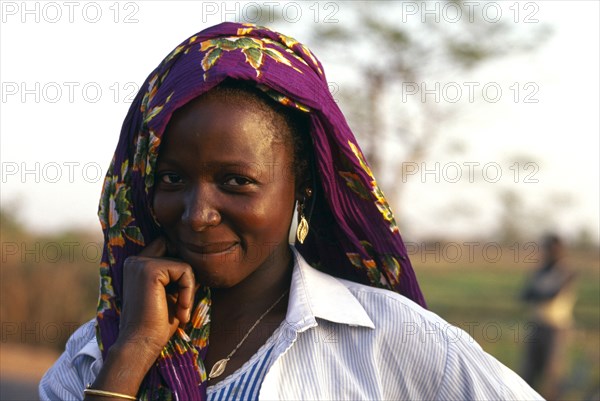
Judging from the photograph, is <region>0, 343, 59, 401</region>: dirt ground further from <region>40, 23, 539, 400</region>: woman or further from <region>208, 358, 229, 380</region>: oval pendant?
<region>208, 358, 229, 380</region>: oval pendant

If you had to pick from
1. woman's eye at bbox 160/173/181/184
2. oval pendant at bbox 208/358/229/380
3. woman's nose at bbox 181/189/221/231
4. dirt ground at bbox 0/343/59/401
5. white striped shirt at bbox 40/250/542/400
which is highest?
woman's eye at bbox 160/173/181/184

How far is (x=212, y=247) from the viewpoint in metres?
2.08

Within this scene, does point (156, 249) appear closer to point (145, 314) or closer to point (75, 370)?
point (145, 314)

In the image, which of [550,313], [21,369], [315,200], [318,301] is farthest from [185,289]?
[550,313]

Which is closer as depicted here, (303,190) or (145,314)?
(145,314)

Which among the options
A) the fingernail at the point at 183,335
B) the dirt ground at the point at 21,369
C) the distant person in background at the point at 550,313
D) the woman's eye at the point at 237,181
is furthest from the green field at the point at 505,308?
the woman's eye at the point at 237,181

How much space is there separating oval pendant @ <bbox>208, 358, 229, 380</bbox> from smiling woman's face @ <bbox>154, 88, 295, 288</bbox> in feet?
0.66

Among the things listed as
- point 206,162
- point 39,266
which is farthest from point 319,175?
point 39,266

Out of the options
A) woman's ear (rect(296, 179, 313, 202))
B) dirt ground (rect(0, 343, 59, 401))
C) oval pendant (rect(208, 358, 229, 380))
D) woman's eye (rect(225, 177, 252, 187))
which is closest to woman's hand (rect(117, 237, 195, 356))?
oval pendant (rect(208, 358, 229, 380))

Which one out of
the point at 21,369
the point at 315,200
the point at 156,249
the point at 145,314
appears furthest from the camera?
the point at 21,369

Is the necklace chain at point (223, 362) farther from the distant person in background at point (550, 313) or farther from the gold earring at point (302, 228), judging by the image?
the distant person in background at point (550, 313)

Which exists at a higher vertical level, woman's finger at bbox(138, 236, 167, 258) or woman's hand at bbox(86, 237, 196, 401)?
woman's finger at bbox(138, 236, 167, 258)

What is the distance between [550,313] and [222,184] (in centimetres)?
723

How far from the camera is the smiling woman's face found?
204 centimetres
